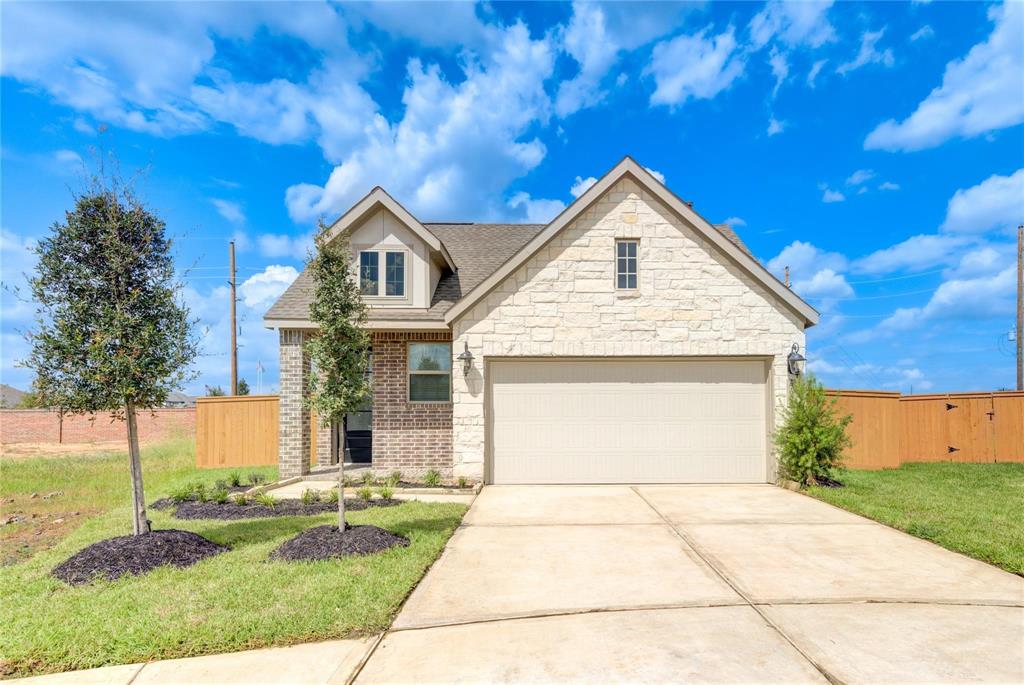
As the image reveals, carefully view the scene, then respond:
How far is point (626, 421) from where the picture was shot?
1184 cm

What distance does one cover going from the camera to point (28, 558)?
23.8ft

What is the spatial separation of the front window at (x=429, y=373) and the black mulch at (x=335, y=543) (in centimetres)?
575

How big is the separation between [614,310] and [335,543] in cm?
704

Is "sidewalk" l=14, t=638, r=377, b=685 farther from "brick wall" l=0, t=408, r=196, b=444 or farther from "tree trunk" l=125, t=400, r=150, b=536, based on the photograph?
"brick wall" l=0, t=408, r=196, b=444

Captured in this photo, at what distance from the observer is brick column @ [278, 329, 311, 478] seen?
41.6 ft

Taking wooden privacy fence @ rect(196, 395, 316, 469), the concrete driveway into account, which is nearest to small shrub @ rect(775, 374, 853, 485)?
the concrete driveway

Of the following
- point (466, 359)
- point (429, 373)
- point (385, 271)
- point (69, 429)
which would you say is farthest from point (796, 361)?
point (69, 429)

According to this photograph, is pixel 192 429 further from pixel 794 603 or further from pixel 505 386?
pixel 794 603

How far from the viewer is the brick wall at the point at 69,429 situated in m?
25.8

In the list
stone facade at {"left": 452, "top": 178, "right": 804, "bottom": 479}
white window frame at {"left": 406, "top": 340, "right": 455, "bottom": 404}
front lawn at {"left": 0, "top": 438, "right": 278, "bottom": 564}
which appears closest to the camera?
front lawn at {"left": 0, "top": 438, "right": 278, "bottom": 564}

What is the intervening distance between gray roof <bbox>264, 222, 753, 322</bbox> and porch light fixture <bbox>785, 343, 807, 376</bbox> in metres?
2.24

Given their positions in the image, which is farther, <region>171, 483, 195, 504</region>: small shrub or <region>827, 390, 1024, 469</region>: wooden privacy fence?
<region>827, 390, 1024, 469</region>: wooden privacy fence

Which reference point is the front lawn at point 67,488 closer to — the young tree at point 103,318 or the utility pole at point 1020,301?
the young tree at point 103,318

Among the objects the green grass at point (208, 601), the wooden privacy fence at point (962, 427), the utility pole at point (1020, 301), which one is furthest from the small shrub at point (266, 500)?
the utility pole at point (1020, 301)
